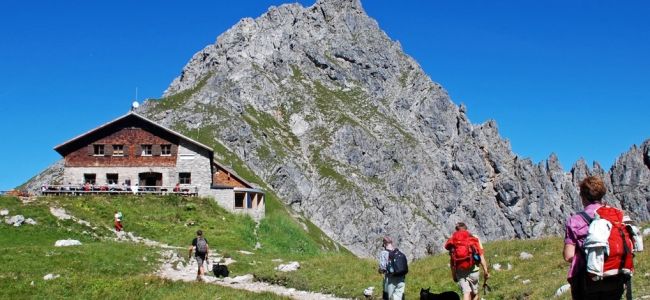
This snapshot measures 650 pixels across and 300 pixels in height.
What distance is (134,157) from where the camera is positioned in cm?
6538

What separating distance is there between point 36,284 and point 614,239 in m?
24.0

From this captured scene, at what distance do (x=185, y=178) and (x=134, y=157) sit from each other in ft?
18.6

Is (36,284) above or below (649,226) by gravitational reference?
below

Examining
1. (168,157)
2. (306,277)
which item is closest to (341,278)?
(306,277)

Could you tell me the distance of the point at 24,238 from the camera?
138 ft

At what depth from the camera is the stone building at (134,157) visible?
64875 millimetres

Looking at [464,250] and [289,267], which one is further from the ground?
[464,250]

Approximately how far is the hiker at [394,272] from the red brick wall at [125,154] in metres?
48.5

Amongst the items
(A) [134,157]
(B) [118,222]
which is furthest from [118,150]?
(B) [118,222]

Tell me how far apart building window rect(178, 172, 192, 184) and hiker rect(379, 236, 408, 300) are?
47.4m

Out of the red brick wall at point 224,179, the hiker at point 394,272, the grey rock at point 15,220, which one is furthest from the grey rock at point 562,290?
the red brick wall at point 224,179

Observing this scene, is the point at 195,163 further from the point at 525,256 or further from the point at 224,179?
the point at 525,256

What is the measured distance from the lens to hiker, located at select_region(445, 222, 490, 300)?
16.4 metres

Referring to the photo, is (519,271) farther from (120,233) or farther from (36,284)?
(120,233)
